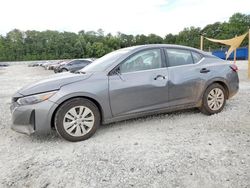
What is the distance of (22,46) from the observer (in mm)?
96562

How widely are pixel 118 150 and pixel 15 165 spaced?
1.36 meters

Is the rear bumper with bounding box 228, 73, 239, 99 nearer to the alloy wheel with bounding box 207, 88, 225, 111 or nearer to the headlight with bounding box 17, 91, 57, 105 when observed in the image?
the alloy wheel with bounding box 207, 88, 225, 111

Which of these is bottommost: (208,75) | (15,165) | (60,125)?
(15,165)

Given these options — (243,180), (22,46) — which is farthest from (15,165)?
(22,46)

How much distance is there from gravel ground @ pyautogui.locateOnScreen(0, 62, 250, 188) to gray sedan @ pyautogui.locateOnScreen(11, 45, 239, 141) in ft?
0.97

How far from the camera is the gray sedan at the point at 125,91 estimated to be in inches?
143

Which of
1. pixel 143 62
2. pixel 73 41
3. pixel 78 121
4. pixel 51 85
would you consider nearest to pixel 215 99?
pixel 143 62

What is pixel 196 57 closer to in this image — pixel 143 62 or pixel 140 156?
pixel 143 62

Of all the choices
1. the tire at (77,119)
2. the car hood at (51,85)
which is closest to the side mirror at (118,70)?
the car hood at (51,85)

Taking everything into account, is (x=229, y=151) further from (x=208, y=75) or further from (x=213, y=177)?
(x=208, y=75)

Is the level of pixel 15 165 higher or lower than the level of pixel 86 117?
lower

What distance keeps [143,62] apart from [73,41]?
98.0m

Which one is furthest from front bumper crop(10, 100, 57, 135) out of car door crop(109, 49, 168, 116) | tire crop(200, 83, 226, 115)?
tire crop(200, 83, 226, 115)

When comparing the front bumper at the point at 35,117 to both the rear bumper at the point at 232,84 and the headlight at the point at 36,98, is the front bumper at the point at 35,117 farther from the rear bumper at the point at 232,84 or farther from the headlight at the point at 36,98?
the rear bumper at the point at 232,84
